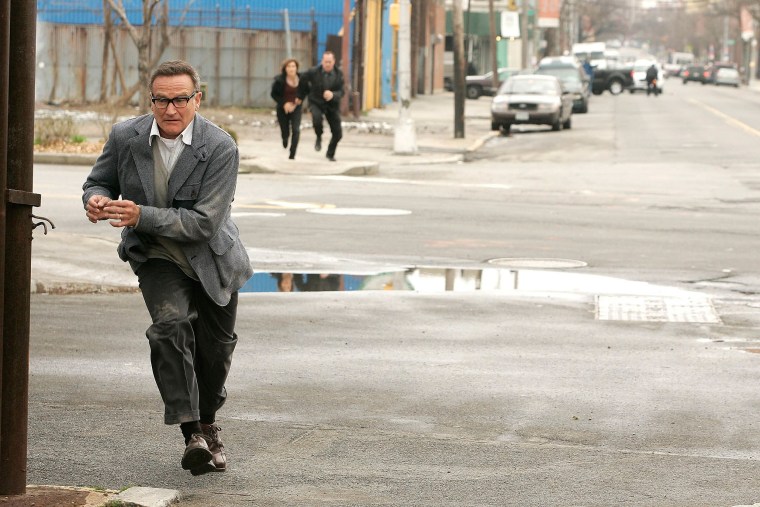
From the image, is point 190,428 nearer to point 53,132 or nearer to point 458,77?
point 53,132

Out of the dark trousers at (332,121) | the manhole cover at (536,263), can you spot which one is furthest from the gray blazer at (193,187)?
the dark trousers at (332,121)

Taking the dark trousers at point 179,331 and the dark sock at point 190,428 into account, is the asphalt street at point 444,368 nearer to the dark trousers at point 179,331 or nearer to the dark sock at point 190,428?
the dark sock at point 190,428

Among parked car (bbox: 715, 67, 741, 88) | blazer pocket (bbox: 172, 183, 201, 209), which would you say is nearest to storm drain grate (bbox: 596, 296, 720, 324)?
blazer pocket (bbox: 172, 183, 201, 209)

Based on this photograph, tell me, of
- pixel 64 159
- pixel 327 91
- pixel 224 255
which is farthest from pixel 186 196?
pixel 327 91

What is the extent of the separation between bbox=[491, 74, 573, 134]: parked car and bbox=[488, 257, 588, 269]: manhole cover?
24.4m

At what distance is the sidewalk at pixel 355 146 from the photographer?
2414 cm

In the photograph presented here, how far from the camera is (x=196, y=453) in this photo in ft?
19.0

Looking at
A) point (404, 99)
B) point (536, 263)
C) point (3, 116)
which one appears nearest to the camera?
point (3, 116)

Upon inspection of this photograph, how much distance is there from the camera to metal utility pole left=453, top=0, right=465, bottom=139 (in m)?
34.4

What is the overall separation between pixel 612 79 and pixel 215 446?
7469cm

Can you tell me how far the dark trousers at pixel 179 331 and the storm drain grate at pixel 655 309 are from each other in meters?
5.29

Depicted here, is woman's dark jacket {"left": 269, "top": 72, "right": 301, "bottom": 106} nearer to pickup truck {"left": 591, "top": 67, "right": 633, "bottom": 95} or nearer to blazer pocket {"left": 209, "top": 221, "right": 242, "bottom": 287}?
blazer pocket {"left": 209, "top": 221, "right": 242, "bottom": 287}

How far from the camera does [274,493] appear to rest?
5.70m

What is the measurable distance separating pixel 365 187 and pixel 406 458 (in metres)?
15.6
